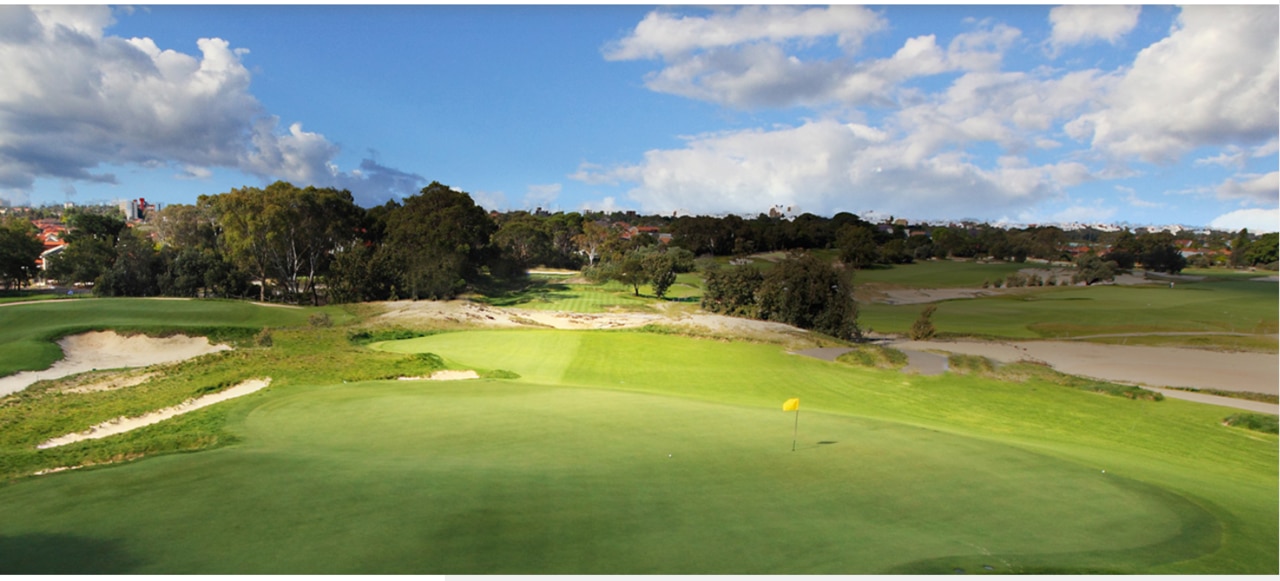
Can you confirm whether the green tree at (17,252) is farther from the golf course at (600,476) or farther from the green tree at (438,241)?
the golf course at (600,476)

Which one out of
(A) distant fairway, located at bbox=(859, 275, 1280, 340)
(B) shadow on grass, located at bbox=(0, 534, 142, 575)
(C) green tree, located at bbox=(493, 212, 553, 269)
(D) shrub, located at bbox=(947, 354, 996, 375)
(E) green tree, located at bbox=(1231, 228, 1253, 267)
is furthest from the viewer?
(E) green tree, located at bbox=(1231, 228, 1253, 267)

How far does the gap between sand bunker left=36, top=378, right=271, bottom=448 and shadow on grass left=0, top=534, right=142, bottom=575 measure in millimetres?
8025

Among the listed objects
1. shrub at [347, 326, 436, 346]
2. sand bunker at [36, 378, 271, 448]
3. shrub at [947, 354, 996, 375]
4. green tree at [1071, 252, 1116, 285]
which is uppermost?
green tree at [1071, 252, 1116, 285]

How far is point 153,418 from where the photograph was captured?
49.2ft

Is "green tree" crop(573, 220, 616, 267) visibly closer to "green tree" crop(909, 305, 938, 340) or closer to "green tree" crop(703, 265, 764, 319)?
"green tree" crop(703, 265, 764, 319)

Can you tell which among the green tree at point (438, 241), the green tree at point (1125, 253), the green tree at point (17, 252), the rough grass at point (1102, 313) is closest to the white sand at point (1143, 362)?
the rough grass at point (1102, 313)

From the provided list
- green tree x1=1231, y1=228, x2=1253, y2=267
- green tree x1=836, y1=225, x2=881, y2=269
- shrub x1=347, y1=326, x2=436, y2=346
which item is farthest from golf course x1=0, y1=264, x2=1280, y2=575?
green tree x1=1231, y1=228, x2=1253, y2=267

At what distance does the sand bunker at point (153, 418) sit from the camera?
12891mm

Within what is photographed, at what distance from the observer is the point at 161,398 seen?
16.6m

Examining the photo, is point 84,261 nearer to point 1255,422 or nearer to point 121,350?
point 121,350

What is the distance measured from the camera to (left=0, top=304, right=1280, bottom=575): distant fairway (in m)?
5.74

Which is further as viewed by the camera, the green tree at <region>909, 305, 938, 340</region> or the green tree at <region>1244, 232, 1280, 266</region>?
the green tree at <region>1244, 232, 1280, 266</region>

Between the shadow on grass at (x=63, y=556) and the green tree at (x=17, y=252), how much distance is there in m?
68.9

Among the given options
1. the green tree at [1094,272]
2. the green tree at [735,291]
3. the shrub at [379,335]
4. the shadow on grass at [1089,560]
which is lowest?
the shrub at [379,335]
